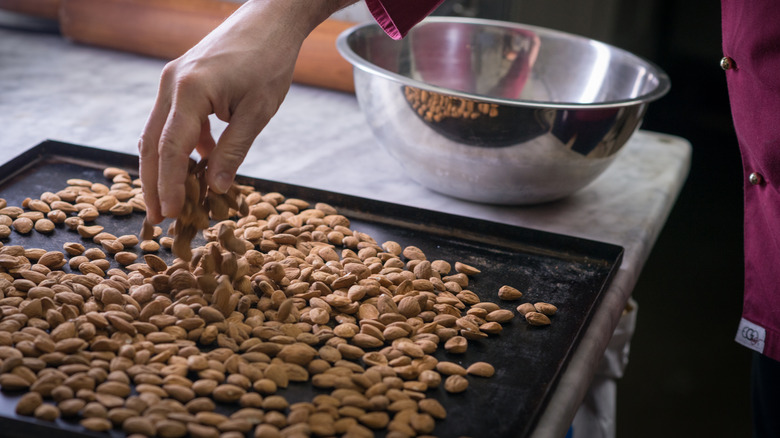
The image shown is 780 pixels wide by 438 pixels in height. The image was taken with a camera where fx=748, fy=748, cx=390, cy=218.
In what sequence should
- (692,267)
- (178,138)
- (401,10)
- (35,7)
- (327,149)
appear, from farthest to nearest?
(692,267)
(35,7)
(327,149)
(401,10)
(178,138)

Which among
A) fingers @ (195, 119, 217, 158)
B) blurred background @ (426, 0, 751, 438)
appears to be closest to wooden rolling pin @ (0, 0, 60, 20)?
fingers @ (195, 119, 217, 158)

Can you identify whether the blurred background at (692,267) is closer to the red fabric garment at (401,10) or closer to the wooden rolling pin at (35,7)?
the red fabric garment at (401,10)

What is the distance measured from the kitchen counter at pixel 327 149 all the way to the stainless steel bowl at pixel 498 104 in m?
0.08

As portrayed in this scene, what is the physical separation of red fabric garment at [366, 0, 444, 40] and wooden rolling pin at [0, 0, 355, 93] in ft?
2.37

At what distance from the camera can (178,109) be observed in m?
0.93

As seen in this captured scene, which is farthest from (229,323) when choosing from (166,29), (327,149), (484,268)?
(166,29)

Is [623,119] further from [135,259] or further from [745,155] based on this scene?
[135,259]

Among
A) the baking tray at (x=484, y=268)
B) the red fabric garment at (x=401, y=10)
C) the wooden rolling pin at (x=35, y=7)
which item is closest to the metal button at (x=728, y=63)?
the baking tray at (x=484, y=268)

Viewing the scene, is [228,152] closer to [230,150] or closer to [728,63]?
[230,150]

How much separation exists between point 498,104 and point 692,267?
1.57 meters

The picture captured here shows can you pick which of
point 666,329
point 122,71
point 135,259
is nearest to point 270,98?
point 135,259

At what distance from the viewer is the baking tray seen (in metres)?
0.81

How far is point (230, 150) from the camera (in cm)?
97

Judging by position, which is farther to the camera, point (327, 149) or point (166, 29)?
point (166, 29)
